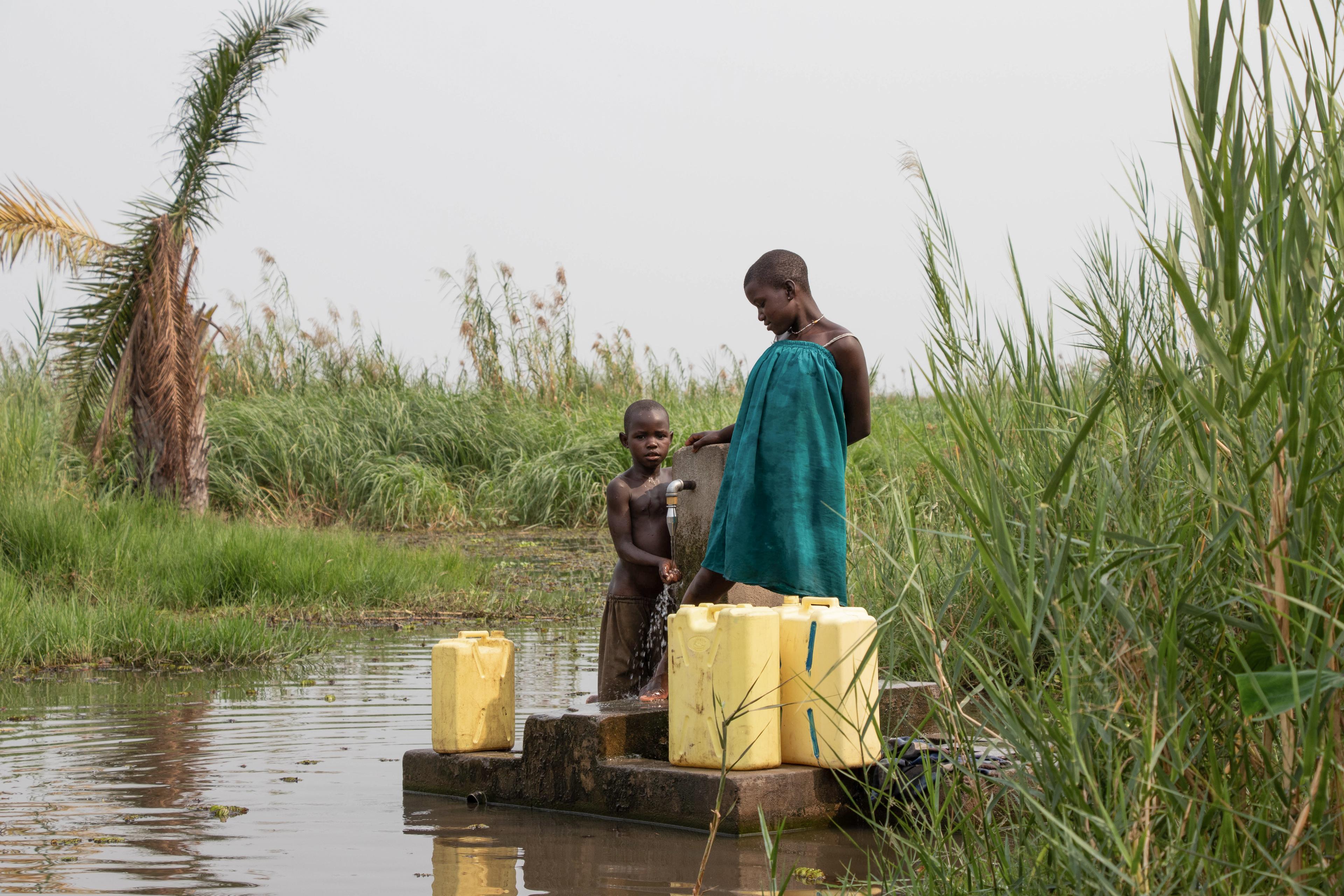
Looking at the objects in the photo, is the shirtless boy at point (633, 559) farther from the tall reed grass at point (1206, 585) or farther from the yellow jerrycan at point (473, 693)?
the tall reed grass at point (1206, 585)

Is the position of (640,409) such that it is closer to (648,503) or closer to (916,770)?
(648,503)

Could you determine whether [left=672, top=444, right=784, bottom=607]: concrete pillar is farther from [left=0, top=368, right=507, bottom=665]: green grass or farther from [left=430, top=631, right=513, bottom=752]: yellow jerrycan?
[left=0, top=368, right=507, bottom=665]: green grass

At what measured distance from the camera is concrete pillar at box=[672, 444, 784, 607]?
→ 4.99 metres

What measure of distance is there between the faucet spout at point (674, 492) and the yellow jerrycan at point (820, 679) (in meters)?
0.99

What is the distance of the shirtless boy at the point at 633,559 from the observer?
17.2ft

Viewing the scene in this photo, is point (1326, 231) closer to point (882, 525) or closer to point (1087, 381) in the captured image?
point (1087, 381)

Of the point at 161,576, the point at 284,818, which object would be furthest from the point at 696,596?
the point at 161,576

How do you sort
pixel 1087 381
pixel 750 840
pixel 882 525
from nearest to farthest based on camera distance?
pixel 750 840 < pixel 1087 381 < pixel 882 525

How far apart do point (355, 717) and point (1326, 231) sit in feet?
15.6

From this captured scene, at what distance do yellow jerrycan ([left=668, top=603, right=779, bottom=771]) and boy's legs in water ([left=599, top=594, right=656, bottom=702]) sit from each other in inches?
41.0

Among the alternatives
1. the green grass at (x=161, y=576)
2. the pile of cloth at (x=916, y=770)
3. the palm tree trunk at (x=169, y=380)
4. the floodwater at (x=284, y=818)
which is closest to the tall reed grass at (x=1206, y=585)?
the pile of cloth at (x=916, y=770)

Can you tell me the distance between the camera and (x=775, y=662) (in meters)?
4.05

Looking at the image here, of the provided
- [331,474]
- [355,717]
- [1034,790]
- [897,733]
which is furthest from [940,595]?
[331,474]

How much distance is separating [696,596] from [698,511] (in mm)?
472
